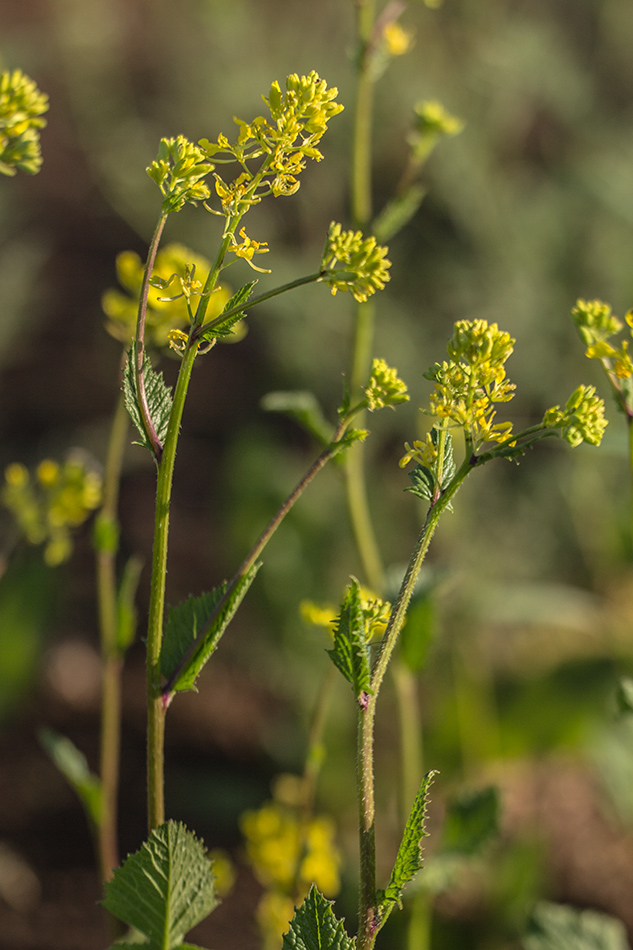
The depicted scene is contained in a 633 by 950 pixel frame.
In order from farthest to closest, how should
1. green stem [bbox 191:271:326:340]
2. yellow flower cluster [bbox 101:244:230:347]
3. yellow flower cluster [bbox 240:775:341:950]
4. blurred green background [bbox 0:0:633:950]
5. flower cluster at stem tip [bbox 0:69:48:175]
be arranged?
blurred green background [bbox 0:0:633:950] < yellow flower cluster [bbox 240:775:341:950] < yellow flower cluster [bbox 101:244:230:347] < flower cluster at stem tip [bbox 0:69:48:175] < green stem [bbox 191:271:326:340]

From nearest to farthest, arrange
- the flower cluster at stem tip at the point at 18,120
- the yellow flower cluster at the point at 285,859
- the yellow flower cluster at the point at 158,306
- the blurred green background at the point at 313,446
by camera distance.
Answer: the flower cluster at stem tip at the point at 18,120 < the yellow flower cluster at the point at 158,306 < the yellow flower cluster at the point at 285,859 < the blurred green background at the point at 313,446

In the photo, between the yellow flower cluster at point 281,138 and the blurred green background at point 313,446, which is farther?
the blurred green background at point 313,446

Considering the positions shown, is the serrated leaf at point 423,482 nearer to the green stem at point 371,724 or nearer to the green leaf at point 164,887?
the green stem at point 371,724

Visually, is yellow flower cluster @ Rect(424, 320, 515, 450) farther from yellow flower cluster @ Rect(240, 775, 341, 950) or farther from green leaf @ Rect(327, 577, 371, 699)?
yellow flower cluster @ Rect(240, 775, 341, 950)

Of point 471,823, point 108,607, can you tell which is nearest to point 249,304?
point 108,607

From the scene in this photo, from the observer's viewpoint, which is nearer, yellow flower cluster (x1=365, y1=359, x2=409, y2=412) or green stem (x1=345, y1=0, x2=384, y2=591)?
yellow flower cluster (x1=365, y1=359, x2=409, y2=412)

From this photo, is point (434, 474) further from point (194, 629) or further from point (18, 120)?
point (18, 120)

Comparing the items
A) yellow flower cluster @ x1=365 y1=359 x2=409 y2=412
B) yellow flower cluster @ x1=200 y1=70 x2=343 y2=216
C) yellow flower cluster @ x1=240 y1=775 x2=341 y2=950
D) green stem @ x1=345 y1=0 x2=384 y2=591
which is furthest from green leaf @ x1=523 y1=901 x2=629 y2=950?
yellow flower cluster @ x1=200 y1=70 x2=343 y2=216

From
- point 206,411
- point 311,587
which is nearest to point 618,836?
point 311,587

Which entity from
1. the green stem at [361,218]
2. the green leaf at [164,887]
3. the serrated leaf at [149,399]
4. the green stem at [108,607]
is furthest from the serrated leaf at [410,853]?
the green stem at [361,218]
